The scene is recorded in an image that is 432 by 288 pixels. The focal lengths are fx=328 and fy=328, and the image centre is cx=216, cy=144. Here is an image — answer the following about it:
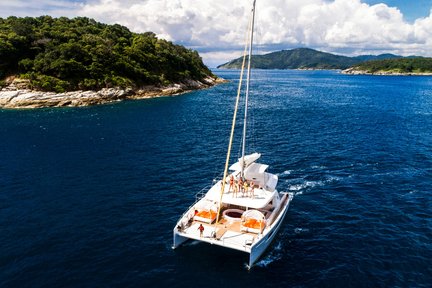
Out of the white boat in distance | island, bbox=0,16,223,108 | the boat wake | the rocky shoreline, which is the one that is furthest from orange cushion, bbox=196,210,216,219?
island, bbox=0,16,223,108

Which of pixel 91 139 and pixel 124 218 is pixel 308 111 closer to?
pixel 91 139

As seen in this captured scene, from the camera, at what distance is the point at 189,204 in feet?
119

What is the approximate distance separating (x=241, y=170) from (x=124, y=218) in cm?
A: 1264

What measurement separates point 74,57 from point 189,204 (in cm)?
9042

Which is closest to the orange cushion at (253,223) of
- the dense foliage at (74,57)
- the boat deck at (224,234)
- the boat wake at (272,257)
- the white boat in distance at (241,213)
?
the white boat in distance at (241,213)

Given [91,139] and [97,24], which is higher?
[97,24]

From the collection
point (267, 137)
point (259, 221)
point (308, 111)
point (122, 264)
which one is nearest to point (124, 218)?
point (122, 264)

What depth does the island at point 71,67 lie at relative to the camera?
96438mm

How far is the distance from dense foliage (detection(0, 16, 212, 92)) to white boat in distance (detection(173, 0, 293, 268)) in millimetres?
84589

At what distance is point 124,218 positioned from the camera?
3284cm

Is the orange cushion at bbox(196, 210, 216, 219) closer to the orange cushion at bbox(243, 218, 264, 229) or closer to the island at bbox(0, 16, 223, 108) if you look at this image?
the orange cushion at bbox(243, 218, 264, 229)

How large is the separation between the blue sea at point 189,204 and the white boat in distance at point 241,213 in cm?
179

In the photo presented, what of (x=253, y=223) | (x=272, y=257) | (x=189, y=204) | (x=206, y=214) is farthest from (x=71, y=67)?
(x=272, y=257)

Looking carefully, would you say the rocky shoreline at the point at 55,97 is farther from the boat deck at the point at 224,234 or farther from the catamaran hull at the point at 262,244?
the catamaran hull at the point at 262,244
